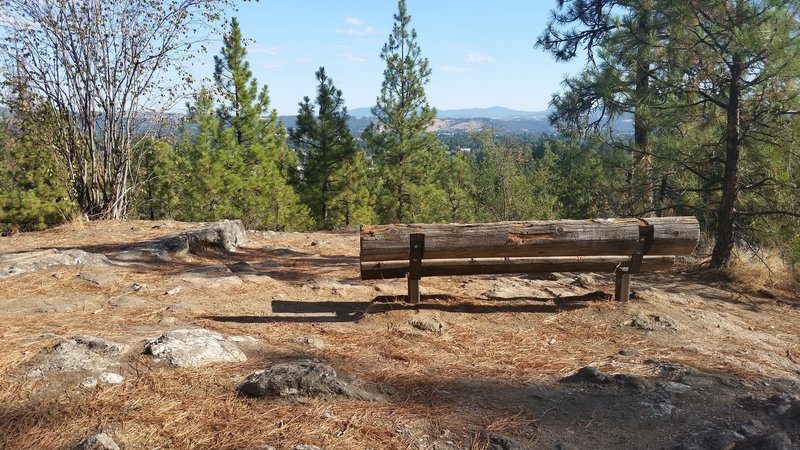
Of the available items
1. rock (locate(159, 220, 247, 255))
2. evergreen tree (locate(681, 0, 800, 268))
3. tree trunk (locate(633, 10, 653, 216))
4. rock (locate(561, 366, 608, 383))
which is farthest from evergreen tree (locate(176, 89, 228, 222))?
rock (locate(561, 366, 608, 383))

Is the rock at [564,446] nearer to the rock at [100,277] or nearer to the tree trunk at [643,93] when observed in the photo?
the rock at [100,277]

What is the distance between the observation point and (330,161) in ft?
79.3

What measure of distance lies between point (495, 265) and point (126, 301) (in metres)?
3.57

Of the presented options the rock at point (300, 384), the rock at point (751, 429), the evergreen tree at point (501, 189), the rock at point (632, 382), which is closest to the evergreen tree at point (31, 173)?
the rock at point (300, 384)

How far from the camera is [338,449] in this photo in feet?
7.99

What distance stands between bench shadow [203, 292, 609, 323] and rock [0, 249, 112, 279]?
2.52 metres

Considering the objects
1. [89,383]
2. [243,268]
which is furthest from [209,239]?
[89,383]

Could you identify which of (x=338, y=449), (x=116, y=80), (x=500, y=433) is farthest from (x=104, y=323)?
(x=116, y=80)

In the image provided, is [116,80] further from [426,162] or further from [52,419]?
[426,162]

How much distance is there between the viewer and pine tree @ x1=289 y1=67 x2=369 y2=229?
2339 centimetres

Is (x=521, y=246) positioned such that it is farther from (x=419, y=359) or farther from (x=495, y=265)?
(x=419, y=359)

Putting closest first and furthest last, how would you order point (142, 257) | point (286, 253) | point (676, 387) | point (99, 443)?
1. point (99, 443)
2. point (676, 387)
3. point (142, 257)
4. point (286, 253)

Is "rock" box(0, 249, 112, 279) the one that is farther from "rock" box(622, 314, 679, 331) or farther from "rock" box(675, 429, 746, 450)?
"rock" box(675, 429, 746, 450)

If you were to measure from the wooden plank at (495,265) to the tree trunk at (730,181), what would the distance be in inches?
110
